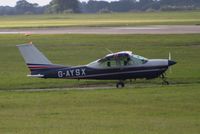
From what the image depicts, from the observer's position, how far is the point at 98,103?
22.1 m

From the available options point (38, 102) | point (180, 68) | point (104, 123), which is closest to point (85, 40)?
point (180, 68)

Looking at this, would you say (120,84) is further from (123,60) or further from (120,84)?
(123,60)

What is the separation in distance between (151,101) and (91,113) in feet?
11.0

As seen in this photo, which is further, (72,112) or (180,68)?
(180,68)

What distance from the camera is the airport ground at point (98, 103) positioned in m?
16.6

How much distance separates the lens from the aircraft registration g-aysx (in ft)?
94.7

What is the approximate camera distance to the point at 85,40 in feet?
192

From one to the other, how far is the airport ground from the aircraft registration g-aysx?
1.62 feet

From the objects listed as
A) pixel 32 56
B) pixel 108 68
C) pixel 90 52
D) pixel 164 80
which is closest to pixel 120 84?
pixel 108 68

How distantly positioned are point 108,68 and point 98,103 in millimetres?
7225

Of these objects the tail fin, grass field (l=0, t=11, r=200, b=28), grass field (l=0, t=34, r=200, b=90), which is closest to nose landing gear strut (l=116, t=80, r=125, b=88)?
grass field (l=0, t=34, r=200, b=90)

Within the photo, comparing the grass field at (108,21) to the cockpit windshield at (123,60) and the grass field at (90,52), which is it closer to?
the grass field at (90,52)

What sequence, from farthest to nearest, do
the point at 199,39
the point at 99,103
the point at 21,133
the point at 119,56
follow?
1. the point at 199,39
2. the point at 119,56
3. the point at 99,103
4. the point at 21,133

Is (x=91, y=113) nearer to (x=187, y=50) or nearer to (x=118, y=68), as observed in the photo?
(x=118, y=68)
